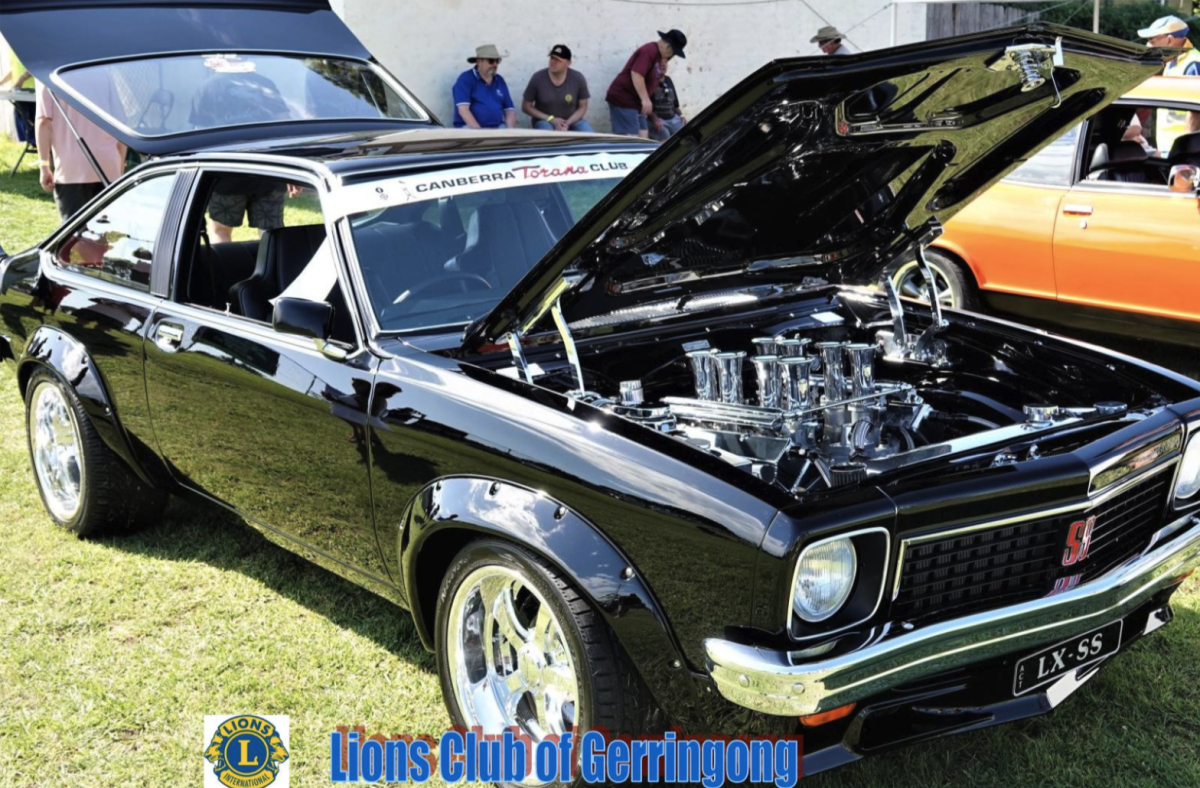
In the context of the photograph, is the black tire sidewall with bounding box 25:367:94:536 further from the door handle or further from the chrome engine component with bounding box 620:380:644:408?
the chrome engine component with bounding box 620:380:644:408

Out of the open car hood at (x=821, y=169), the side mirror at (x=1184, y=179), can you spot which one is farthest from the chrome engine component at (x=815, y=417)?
the side mirror at (x=1184, y=179)

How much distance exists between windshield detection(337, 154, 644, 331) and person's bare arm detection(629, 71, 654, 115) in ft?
30.7

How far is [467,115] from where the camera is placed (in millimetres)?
12312

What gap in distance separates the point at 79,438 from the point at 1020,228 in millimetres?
5329

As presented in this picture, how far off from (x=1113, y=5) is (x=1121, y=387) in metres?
27.0

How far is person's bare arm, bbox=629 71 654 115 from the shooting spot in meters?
13.1

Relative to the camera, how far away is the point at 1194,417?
3262 millimetres

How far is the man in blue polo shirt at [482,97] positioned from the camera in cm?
1227

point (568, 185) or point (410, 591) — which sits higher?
point (568, 185)

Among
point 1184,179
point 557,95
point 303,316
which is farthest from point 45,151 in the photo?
point 1184,179

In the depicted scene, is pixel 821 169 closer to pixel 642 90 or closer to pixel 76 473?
pixel 76 473

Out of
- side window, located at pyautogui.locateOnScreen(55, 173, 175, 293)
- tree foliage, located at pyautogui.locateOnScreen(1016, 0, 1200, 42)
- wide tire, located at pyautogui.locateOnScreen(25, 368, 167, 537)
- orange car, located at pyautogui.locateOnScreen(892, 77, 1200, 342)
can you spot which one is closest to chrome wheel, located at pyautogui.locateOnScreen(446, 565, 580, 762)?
side window, located at pyautogui.locateOnScreen(55, 173, 175, 293)

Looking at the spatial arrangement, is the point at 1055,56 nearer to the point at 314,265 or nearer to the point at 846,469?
the point at 846,469

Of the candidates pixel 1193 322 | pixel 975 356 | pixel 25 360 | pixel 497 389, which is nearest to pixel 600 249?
pixel 497 389
